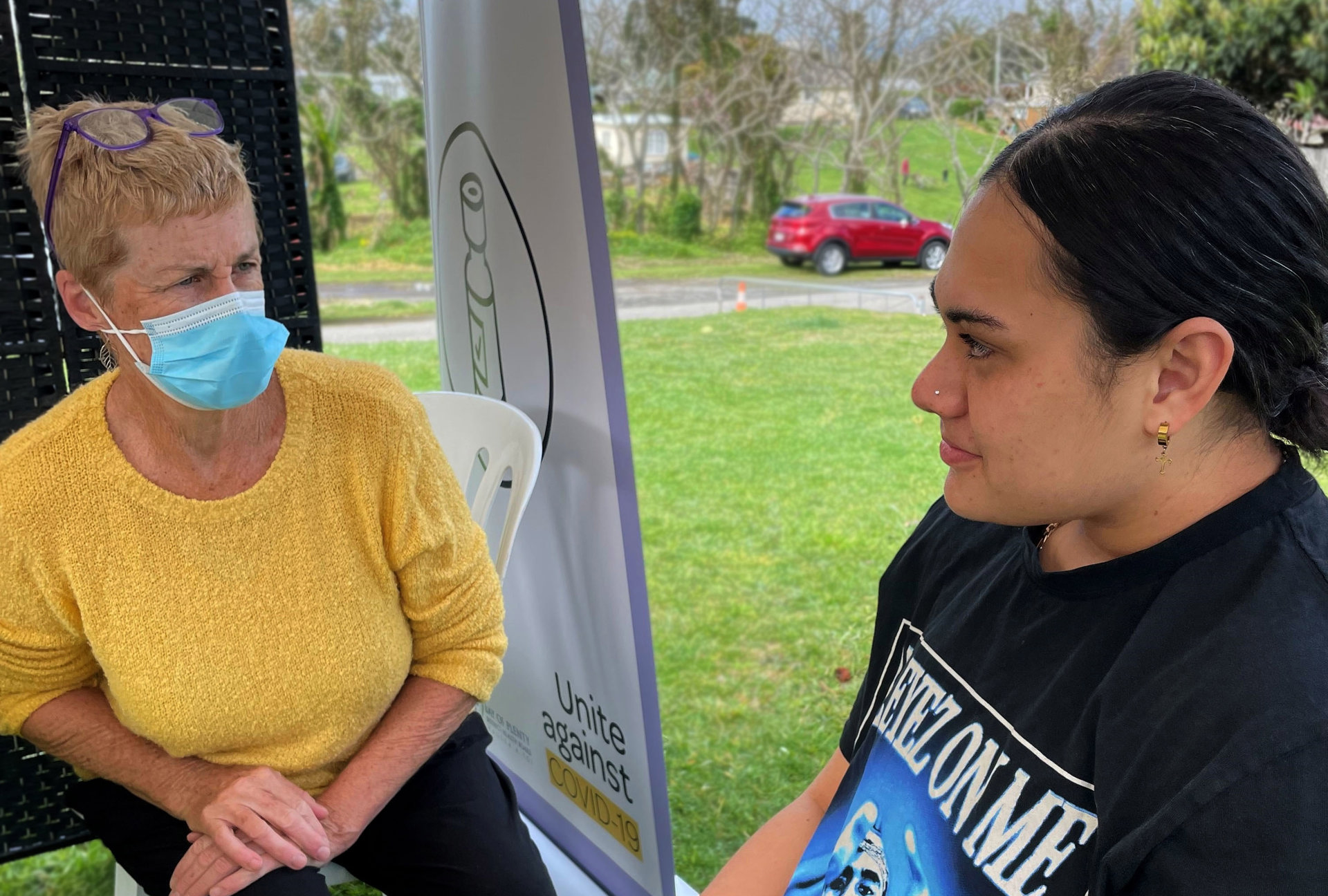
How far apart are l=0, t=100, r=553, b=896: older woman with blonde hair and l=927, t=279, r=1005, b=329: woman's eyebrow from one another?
3.05 ft

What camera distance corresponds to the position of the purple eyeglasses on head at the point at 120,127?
1.44 metres

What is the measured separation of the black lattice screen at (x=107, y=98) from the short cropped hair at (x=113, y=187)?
620 millimetres

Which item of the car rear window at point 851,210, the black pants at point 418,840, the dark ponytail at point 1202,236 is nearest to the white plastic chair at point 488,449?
the black pants at point 418,840

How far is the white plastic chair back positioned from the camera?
6.24ft

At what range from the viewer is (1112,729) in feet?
2.80

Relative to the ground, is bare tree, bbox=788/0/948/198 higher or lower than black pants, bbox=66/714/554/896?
higher

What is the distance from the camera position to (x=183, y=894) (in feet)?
4.86

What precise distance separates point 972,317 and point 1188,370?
0.62ft

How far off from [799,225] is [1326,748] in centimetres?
888

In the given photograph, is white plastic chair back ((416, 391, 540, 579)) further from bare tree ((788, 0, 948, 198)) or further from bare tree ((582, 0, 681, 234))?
bare tree ((582, 0, 681, 234))

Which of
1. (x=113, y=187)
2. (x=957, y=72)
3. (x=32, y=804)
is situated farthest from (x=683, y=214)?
(x=113, y=187)

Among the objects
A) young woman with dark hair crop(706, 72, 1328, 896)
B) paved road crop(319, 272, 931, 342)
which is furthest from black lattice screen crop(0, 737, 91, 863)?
paved road crop(319, 272, 931, 342)

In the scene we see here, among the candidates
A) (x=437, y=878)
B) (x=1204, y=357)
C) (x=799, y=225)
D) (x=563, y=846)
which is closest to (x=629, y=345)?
(x=799, y=225)

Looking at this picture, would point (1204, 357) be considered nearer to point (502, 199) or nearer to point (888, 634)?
point (888, 634)
